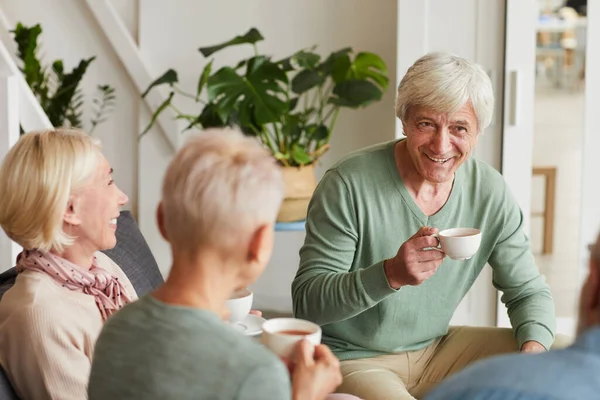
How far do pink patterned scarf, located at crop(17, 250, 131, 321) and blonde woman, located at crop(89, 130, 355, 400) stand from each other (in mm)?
515

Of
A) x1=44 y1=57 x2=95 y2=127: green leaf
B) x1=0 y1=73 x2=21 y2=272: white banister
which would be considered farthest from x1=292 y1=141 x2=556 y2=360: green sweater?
x1=44 y1=57 x2=95 y2=127: green leaf

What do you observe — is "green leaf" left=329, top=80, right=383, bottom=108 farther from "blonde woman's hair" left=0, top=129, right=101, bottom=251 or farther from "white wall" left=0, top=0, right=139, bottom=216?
"blonde woman's hair" left=0, top=129, right=101, bottom=251

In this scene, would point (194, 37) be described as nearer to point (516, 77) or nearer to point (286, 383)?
point (516, 77)

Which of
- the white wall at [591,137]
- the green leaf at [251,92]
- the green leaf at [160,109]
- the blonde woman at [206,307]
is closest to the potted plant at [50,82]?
the green leaf at [160,109]

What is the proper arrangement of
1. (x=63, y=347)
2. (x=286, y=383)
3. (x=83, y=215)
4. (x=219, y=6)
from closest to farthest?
(x=286, y=383) < (x=63, y=347) < (x=83, y=215) < (x=219, y=6)

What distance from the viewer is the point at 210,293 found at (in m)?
1.47

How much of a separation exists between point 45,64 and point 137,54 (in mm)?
481

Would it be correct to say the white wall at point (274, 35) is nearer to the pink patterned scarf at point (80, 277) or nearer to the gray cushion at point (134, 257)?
the gray cushion at point (134, 257)

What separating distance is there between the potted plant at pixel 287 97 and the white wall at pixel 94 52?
39 centimetres

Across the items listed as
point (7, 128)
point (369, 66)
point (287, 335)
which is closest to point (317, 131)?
point (369, 66)

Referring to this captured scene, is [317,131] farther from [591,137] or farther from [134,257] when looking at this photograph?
[134,257]

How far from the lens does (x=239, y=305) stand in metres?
2.04

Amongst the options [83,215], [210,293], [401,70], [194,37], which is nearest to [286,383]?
[210,293]

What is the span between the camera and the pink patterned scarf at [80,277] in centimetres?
196
